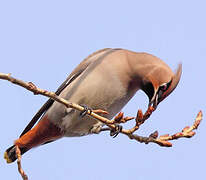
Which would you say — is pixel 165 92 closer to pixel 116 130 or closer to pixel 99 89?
pixel 99 89

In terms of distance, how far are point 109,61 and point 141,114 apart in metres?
1.84

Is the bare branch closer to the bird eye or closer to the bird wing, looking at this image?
the bird eye

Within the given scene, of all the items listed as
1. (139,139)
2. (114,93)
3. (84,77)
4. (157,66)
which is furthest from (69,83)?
(139,139)

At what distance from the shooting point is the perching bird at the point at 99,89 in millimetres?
5324

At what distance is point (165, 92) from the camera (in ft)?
17.6


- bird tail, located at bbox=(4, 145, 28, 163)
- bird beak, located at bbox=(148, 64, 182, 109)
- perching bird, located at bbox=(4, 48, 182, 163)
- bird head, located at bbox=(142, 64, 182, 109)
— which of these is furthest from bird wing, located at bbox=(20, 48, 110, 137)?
bird beak, located at bbox=(148, 64, 182, 109)

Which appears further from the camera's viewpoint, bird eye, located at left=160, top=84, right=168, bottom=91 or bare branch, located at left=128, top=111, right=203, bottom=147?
bird eye, located at left=160, top=84, right=168, bottom=91

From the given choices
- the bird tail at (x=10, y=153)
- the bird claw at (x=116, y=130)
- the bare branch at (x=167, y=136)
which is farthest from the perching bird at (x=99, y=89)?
the bare branch at (x=167, y=136)

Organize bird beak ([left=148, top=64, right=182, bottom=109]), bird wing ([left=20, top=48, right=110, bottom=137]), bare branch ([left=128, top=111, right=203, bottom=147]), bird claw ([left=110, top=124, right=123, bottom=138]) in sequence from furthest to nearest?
bird wing ([left=20, top=48, right=110, bottom=137]) → bird beak ([left=148, top=64, right=182, bottom=109]) → bird claw ([left=110, top=124, right=123, bottom=138]) → bare branch ([left=128, top=111, right=203, bottom=147])

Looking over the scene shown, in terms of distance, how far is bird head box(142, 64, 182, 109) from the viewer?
538 centimetres

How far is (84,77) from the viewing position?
5484mm

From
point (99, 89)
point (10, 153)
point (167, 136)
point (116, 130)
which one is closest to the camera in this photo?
point (167, 136)

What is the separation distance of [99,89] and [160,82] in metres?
0.85

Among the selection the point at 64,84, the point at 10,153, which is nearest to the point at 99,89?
the point at 64,84
